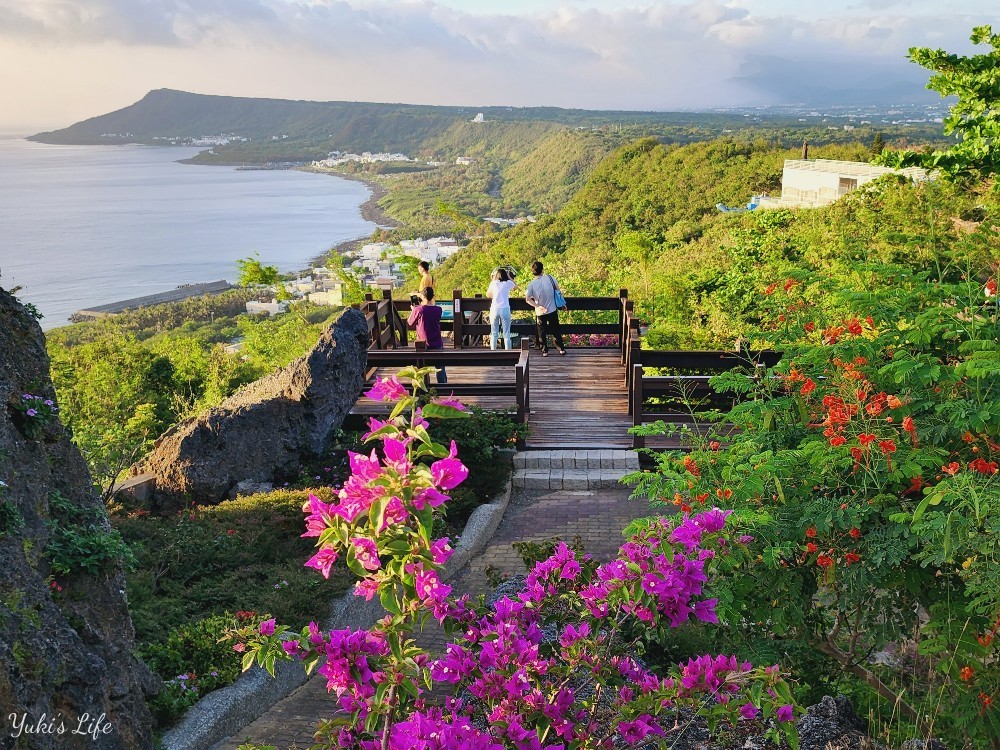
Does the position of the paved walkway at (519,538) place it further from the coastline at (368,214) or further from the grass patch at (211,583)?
the coastline at (368,214)

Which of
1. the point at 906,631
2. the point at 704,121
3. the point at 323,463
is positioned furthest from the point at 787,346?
the point at 704,121

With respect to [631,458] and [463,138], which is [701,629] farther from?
[463,138]

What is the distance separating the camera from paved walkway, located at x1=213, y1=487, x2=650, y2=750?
4547 millimetres

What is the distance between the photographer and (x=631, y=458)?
28.7 feet

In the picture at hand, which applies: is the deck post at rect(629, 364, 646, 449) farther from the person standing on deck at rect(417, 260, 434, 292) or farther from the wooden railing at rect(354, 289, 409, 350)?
the wooden railing at rect(354, 289, 409, 350)

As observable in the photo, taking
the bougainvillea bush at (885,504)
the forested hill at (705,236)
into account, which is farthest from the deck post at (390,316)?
the bougainvillea bush at (885,504)

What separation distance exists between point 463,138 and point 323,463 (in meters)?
116

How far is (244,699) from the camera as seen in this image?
4.59m

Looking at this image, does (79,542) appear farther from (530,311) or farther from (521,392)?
(530,311)

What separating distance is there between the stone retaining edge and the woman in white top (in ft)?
20.6

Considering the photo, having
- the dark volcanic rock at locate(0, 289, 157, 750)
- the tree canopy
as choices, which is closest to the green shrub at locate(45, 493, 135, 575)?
the dark volcanic rock at locate(0, 289, 157, 750)

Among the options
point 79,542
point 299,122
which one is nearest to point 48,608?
point 79,542

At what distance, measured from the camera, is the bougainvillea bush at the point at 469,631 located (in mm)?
2045

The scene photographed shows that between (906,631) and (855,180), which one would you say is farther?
(855,180)
